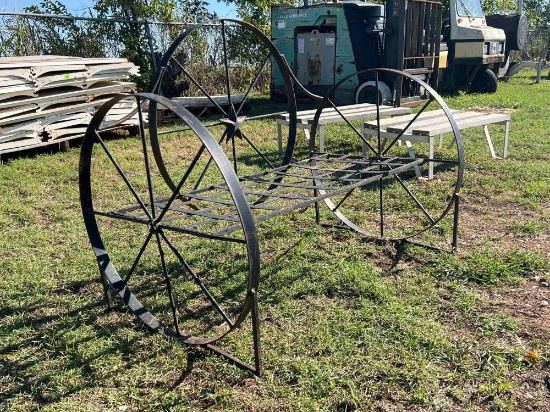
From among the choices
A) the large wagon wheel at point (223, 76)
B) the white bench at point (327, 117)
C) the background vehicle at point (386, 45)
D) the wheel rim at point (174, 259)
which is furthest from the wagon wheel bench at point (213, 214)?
the background vehicle at point (386, 45)

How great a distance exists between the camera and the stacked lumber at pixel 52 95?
5.82m

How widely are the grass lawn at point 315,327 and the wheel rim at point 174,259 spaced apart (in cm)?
5

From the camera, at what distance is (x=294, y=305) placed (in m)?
2.74

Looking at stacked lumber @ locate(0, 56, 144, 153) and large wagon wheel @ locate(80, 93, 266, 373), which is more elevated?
stacked lumber @ locate(0, 56, 144, 153)

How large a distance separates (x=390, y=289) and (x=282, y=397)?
104 centimetres

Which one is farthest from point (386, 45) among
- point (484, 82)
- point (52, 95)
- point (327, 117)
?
point (52, 95)

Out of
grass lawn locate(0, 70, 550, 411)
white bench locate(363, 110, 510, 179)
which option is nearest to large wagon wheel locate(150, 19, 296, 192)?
white bench locate(363, 110, 510, 179)

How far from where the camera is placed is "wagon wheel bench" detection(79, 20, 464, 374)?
2.22m

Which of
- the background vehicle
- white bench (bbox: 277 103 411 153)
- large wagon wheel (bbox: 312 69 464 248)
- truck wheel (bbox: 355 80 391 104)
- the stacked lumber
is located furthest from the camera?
truck wheel (bbox: 355 80 391 104)

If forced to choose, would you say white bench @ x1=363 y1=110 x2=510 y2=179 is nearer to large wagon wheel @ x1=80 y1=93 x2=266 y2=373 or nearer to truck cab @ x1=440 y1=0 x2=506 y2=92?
large wagon wheel @ x1=80 y1=93 x2=266 y2=373

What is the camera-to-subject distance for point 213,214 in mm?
2672

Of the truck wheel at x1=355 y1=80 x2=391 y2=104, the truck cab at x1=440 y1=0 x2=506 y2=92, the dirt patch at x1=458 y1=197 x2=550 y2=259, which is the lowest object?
the dirt patch at x1=458 y1=197 x2=550 y2=259

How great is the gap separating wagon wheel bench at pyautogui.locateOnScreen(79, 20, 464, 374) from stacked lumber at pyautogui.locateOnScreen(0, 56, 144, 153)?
126 centimetres

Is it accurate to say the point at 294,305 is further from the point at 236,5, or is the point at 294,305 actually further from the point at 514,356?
the point at 236,5
